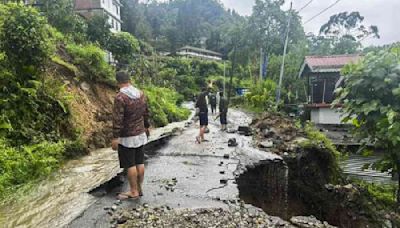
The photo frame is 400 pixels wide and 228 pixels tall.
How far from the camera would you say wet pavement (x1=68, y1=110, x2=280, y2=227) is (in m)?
4.84

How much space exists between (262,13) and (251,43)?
3963mm

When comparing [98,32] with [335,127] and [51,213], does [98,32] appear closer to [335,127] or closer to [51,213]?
[335,127]

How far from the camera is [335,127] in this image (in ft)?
62.1

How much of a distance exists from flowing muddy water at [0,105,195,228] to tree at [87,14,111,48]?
18.8 meters

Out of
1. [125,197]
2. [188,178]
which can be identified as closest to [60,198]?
[125,197]

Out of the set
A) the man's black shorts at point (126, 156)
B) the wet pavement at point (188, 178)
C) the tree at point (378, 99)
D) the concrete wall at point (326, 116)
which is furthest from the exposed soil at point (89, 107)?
the concrete wall at point (326, 116)

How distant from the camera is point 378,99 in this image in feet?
17.6

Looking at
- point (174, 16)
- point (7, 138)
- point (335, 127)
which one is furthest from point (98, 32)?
point (174, 16)

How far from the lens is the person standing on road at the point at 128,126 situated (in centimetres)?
473

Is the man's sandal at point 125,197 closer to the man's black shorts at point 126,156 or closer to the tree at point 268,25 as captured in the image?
the man's black shorts at point 126,156

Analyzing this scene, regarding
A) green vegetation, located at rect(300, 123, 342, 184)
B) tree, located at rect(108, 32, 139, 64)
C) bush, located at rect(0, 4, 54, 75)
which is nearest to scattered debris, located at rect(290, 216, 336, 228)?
green vegetation, located at rect(300, 123, 342, 184)

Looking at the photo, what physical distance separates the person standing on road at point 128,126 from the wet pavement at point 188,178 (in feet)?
2.07

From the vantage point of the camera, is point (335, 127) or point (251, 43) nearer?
point (335, 127)

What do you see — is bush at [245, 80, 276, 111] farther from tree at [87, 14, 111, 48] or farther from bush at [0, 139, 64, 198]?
bush at [0, 139, 64, 198]
